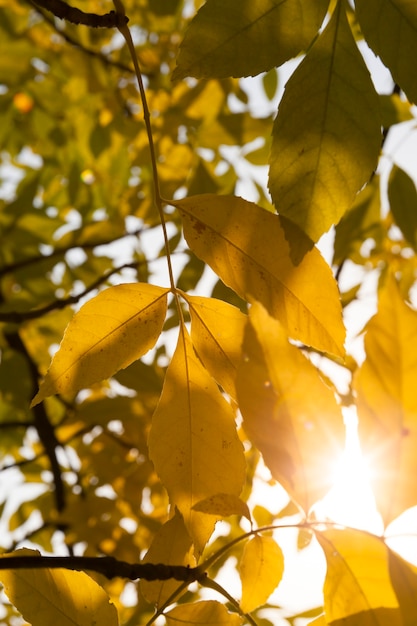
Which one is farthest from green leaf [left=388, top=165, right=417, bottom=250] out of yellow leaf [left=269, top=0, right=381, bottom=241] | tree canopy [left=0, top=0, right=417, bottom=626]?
yellow leaf [left=269, top=0, right=381, bottom=241]

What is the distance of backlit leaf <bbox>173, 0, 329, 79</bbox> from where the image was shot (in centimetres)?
61

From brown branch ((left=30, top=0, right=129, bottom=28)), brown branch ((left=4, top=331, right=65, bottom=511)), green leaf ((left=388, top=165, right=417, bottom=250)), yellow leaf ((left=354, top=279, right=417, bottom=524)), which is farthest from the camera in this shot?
brown branch ((left=4, top=331, right=65, bottom=511))

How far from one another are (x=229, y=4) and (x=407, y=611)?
0.51 metres

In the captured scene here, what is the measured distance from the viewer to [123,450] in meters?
1.91

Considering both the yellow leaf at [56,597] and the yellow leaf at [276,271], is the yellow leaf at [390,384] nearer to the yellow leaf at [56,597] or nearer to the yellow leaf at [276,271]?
the yellow leaf at [276,271]

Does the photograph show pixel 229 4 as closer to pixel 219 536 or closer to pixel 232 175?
pixel 232 175

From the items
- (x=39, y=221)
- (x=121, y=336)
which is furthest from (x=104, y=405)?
(x=121, y=336)

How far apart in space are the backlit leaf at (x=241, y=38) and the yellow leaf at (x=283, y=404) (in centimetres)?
27

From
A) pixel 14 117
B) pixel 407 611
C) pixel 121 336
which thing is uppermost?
pixel 14 117

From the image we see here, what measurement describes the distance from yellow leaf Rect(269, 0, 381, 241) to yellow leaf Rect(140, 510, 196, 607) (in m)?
0.31

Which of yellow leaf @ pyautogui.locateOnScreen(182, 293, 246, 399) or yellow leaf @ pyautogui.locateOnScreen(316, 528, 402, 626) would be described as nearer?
yellow leaf @ pyautogui.locateOnScreen(316, 528, 402, 626)

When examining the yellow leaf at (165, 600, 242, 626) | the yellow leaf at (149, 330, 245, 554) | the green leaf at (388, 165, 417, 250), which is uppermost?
the green leaf at (388, 165, 417, 250)

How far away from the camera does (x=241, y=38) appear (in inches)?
24.3

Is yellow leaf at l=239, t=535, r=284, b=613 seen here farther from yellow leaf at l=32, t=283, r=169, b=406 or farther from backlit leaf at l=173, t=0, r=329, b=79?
backlit leaf at l=173, t=0, r=329, b=79
